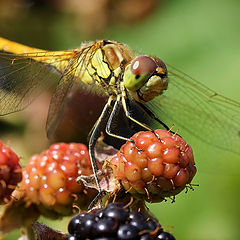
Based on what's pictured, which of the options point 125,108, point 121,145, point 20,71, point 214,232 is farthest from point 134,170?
point 214,232

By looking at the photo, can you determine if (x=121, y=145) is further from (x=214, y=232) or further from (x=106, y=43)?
(x=214, y=232)

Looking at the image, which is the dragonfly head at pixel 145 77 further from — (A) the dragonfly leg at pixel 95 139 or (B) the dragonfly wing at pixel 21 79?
(B) the dragonfly wing at pixel 21 79

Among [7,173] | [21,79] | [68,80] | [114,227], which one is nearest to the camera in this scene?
[114,227]

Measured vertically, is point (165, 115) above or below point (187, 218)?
above

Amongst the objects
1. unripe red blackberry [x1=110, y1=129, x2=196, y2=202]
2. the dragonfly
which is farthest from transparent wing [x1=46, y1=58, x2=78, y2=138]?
unripe red blackberry [x1=110, y1=129, x2=196, y2=202]

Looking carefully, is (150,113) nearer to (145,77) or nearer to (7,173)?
(145,77)

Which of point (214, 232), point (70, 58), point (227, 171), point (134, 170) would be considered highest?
point (70, 58)

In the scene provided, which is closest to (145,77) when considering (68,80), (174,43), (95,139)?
(95,139)
